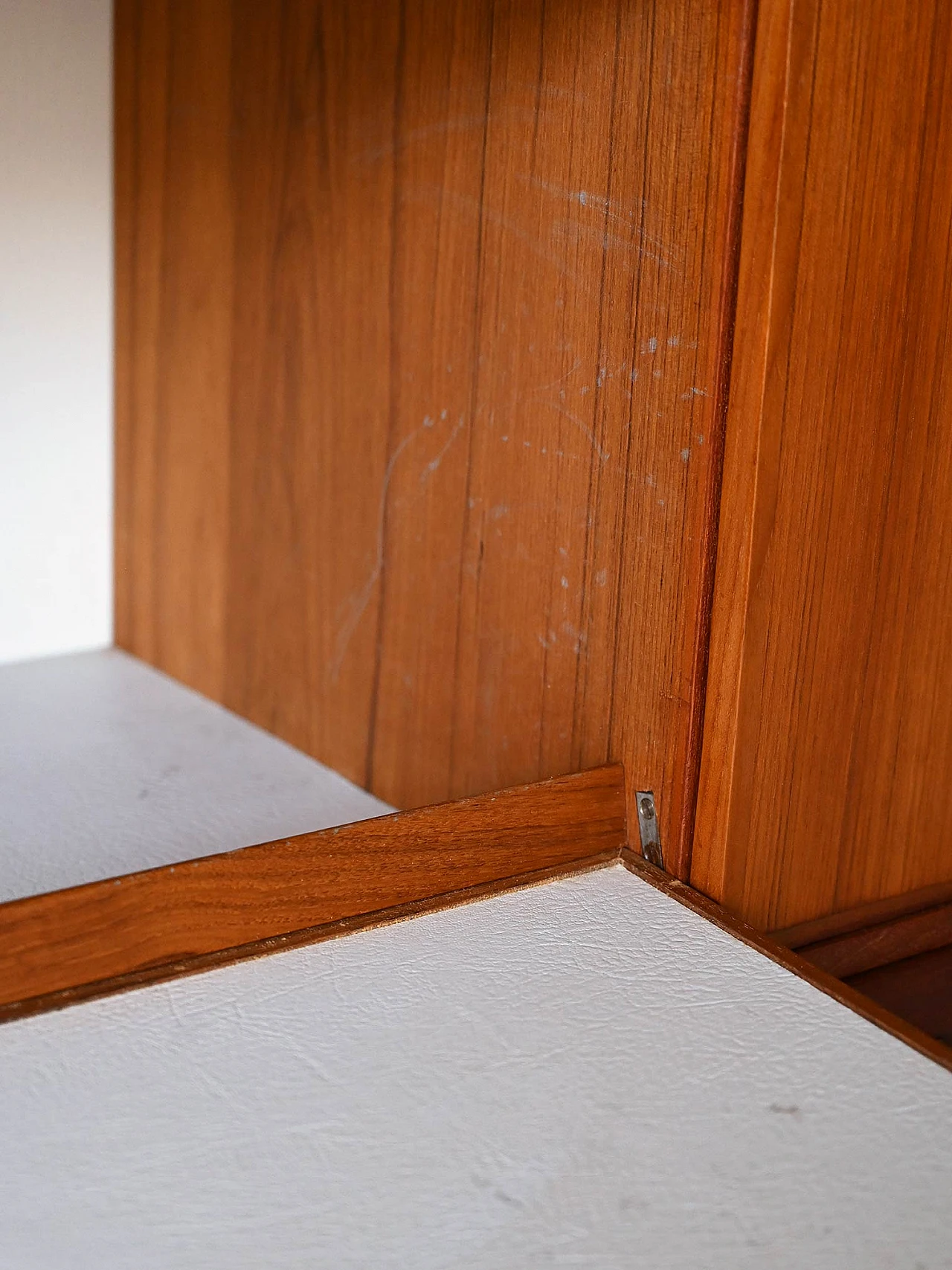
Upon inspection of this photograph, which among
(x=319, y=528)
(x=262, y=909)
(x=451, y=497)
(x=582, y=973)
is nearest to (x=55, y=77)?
(x=319, y=528)

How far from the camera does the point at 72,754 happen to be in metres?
1.32

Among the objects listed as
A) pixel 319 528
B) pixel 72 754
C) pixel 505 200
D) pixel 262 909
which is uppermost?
pixel 505 200

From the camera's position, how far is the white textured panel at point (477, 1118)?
24.0 inches

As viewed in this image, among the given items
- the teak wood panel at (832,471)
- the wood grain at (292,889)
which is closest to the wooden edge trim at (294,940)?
the wood grain at (292,889)

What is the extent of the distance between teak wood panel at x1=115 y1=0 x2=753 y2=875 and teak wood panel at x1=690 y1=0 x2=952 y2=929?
3 cm

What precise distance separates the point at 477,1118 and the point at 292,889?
234mm

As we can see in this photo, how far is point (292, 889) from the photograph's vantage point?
2.88ft

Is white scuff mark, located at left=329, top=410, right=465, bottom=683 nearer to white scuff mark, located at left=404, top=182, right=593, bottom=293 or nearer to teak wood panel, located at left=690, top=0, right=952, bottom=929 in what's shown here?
white scuff mark, located at left=404, top=182, right=593, bottom=293

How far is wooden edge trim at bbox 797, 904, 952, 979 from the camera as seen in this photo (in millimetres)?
1050

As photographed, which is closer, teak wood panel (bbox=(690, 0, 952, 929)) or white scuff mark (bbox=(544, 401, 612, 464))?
teak wood panel (bbox=(690, 0, 952, 929))

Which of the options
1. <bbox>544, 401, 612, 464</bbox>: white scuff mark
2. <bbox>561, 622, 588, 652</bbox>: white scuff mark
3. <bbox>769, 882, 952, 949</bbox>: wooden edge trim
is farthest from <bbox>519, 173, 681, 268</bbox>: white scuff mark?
<bbox>769, 882, 952, 949</bbox>: wooden edge trim

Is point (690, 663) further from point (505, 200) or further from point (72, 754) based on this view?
point (72, 754)

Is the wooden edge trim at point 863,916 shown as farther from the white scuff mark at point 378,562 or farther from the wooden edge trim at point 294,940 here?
the white scuff mark at point 378,562

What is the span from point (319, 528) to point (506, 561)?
0.29 m
